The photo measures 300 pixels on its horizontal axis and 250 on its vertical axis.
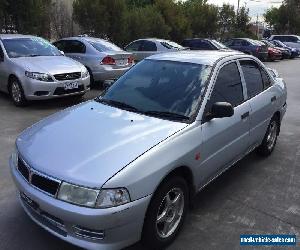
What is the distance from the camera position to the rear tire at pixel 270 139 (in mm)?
5792

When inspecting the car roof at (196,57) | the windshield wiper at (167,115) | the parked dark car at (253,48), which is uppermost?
the car roof at (196,57)

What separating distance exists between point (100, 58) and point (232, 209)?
7.76m

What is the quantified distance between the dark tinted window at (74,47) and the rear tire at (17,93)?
125 inches

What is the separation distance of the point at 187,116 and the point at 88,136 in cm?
99

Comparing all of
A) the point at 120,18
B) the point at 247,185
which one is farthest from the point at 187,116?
the point at 120,18

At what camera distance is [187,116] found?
3922 millimetres

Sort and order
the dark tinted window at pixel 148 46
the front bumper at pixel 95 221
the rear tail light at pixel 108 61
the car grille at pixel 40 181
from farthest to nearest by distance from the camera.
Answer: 1. the dark tinted window at pixel 148 46
2. the rear tail light at pixel 108 61
3. the car grille at pixel 40 181
4. the front bumper at pixel 95 221

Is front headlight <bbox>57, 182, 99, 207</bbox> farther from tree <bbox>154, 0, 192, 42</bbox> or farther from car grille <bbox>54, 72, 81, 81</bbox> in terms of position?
tree <bbox>154, 0, 192, 42</bbox>

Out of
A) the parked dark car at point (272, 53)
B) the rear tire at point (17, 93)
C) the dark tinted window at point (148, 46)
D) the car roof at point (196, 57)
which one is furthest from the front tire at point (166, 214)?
the parked dark car at point (272, 53)

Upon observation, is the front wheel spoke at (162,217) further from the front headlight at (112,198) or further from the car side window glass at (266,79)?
the car side window glass at (266,79)

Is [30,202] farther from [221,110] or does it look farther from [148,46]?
[148,46]

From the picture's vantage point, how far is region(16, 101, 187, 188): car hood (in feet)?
10.3

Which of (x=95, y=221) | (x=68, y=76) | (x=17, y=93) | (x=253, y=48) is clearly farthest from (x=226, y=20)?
(x=95, y=221)

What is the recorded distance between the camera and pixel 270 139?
19.6 feet
